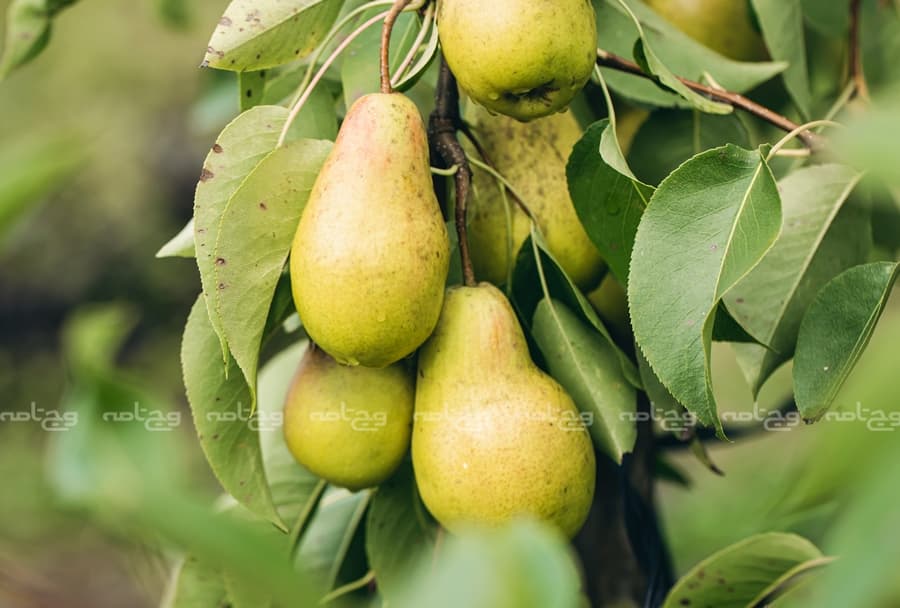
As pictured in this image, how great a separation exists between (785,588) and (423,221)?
11.3 inches

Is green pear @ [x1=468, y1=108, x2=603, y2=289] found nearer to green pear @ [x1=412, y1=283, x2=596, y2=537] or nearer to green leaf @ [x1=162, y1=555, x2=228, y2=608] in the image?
green pear @ [x1=412, y1=283, x2=596, y2=537]

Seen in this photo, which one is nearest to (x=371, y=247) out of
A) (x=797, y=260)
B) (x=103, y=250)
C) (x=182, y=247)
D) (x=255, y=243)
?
(x=255, y=243)

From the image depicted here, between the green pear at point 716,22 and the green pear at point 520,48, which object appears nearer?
the green pear at point 520,48

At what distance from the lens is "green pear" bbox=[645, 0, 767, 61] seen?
70 centimetres

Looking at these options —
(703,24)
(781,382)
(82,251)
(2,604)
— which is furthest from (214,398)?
(82,251)

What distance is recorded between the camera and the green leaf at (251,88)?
1.95ft

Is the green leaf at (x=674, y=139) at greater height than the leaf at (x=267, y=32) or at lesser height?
lesser

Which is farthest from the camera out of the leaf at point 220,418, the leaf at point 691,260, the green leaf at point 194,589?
the green leaf at point 194,589

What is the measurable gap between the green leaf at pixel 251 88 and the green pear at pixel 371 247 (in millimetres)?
95

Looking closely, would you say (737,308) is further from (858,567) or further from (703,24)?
(858,567)

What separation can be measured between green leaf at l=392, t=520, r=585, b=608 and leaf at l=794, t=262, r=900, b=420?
0.32m

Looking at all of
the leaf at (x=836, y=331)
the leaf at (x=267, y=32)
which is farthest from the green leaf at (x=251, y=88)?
the leaf at (x=836, y=331)

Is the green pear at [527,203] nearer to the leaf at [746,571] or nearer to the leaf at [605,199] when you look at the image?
the leaf at [605,199]

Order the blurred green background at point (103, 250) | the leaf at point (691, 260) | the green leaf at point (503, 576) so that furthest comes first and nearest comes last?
the blurred green background at point (103, 250) → the leaf at point (691, 260) → the green leaf at point (503, 576)
